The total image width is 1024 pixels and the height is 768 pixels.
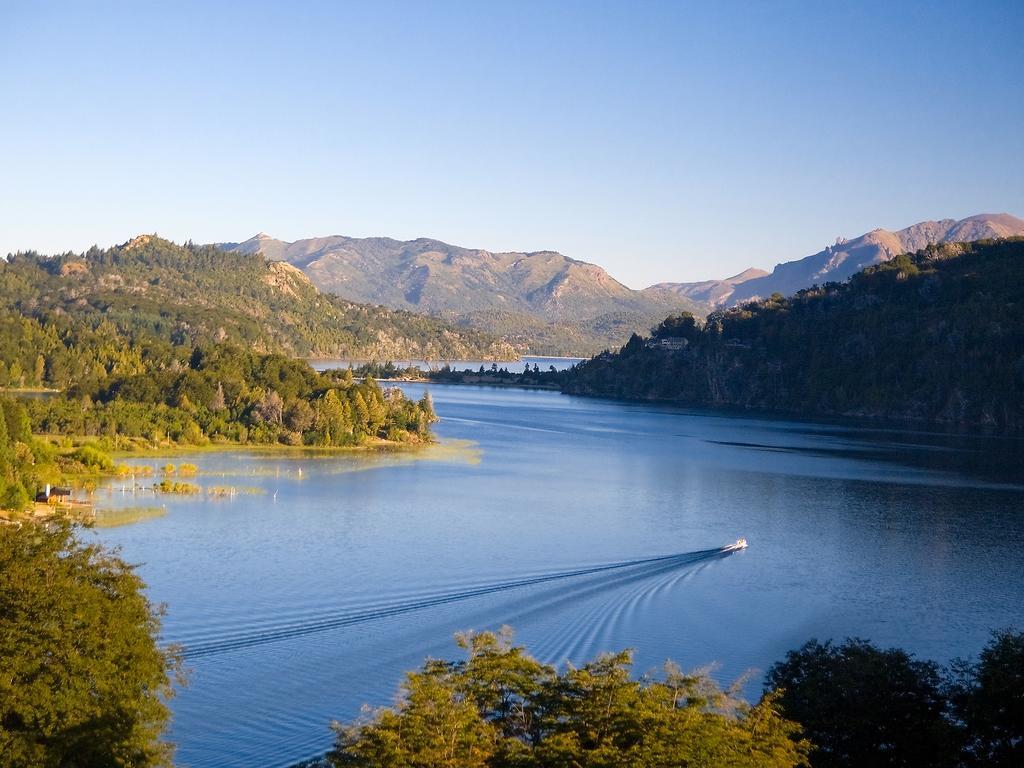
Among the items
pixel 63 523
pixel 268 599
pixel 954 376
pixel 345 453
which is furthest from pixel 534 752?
pixel 954 376

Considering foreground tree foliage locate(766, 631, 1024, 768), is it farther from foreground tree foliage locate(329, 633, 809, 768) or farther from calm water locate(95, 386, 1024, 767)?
calm water locate(95, 386, 1024, 767)

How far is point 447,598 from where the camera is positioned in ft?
138

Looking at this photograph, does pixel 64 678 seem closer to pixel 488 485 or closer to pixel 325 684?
pixel 325 684

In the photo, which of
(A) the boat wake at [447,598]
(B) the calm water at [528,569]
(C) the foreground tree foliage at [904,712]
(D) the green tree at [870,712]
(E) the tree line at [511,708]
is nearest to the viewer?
(E) the tree line at [511,708]

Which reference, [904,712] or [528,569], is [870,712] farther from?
[528,569]

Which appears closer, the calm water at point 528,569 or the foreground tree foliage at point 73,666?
the foreground tree foliage at point 73,666

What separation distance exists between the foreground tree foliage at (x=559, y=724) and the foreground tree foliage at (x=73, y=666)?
194 inches

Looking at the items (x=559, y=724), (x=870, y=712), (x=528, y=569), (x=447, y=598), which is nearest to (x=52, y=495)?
(x=528, y=569)

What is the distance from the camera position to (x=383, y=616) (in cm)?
3903

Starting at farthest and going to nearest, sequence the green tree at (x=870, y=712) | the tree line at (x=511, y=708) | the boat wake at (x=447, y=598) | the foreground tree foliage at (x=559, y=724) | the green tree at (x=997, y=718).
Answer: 1. the boat wake at (x=447, y=598)
2. the green tree at (x=870, y=712)
3. the green tree at (x=997, y=718)
4. the tree line at (x=511, y=708)
5. the foreground tree foliage at (x=559, y=724)

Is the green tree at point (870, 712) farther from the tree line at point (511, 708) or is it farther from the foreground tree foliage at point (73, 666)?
the foreground tree foliage at point (73, 666)

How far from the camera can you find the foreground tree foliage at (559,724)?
2123 cm

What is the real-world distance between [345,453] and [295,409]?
7275 mm

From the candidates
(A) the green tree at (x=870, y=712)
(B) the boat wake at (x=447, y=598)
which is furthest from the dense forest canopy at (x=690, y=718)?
(B) the boat wake at (x=447, y=598)
